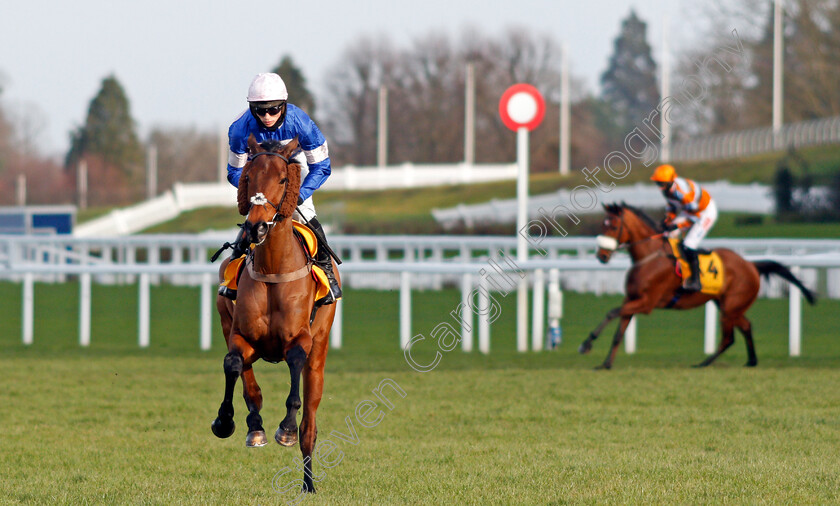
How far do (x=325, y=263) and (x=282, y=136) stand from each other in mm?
575

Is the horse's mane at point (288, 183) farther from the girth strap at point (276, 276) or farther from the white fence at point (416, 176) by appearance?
the white fence at point (416, 176)

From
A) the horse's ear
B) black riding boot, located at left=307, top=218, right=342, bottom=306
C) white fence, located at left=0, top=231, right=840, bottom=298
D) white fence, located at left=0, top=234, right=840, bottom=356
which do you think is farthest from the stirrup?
white fence, located at left=0, top=231, right=840, bottom=298

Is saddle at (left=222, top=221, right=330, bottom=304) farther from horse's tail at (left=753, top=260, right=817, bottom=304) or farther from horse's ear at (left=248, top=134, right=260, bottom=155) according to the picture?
horse's tail at (left=753, top=260, right=817, bottom=304)

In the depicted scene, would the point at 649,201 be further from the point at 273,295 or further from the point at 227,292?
the point at 273,295

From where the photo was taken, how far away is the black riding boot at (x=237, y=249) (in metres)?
4.21

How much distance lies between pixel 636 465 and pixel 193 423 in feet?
8.57

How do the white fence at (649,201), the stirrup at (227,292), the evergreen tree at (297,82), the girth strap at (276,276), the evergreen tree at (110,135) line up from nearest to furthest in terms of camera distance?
the girth strap at (276,276) < the stirrup at (227,292) < the white fence at (649,201) < the evergreen tree at (297,82) < the evergreen tree at (110,135)

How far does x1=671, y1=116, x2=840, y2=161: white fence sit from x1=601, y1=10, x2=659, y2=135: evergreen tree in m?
41.6

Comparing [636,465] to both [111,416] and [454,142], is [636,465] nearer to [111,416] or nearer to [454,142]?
[111,416]

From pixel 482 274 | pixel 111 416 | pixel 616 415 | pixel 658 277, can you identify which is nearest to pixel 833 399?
pixel 616 415

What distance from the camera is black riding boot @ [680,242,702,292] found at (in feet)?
30.5

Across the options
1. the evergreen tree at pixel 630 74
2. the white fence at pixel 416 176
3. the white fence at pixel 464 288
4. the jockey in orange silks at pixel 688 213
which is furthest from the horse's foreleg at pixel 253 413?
the evergreen tree at pixel 630 74

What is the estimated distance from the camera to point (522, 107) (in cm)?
1034

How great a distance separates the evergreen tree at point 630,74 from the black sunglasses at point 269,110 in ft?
239
